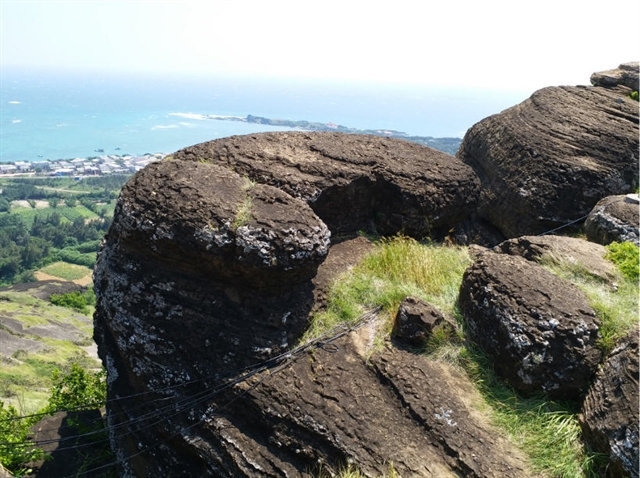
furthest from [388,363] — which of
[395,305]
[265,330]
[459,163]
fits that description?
[459,163]

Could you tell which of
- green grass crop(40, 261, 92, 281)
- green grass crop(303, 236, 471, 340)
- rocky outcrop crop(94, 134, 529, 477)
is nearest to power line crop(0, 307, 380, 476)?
rocky outcrop crop(94, 134, 529, 477)

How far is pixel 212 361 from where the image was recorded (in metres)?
7.50

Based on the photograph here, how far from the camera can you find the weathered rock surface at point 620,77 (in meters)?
13.9

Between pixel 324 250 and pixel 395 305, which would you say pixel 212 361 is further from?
pixel 395 305

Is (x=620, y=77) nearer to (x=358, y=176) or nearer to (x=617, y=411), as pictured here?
(x=358, y=176)

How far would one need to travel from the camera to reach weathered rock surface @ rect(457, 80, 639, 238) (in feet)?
39.8

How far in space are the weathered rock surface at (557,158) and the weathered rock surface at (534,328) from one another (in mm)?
5128

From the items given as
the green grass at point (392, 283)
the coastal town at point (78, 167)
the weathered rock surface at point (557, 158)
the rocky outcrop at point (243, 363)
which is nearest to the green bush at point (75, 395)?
the rocky outcrop at point (243, 363)

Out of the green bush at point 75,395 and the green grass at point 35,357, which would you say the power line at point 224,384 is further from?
the green grass at point 35,357

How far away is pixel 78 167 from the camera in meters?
183

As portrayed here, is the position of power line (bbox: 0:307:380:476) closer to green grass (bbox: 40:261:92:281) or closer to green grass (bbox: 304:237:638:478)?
green grass (bbox: 304:237:638:478)

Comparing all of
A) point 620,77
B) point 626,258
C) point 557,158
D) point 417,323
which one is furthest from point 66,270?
point 626,258

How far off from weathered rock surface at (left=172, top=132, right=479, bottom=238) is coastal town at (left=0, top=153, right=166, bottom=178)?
552 feet

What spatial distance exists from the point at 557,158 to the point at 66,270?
99131 millimetres
